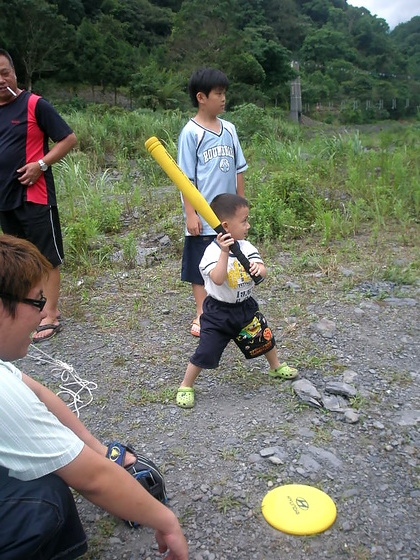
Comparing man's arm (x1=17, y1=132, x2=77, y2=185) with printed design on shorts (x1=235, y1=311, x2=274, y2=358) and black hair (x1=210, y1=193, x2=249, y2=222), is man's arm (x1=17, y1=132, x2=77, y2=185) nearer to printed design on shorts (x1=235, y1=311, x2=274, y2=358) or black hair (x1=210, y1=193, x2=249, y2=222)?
black hair (x1=210, y1=193, x2=249, y2=222)

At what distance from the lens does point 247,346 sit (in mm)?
2531

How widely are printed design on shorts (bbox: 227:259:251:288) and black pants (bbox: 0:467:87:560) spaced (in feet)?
3.98

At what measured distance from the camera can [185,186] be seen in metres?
2.26

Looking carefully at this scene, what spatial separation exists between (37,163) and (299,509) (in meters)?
2.30

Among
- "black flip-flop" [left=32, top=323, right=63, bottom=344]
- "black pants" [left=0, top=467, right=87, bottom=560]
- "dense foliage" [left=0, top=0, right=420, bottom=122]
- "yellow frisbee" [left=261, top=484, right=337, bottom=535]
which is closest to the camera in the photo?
"black pants" [left=0, top=467, right=87, bottom=560]

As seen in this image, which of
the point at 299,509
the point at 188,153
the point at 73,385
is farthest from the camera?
the point at 188,153

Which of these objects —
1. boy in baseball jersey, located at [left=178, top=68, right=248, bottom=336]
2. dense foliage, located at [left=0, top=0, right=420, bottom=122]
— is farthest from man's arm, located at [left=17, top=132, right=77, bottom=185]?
dense foliage, located at [left=0, top=0, right=420, bottom=122]

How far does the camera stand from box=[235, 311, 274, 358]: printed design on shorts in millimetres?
2510

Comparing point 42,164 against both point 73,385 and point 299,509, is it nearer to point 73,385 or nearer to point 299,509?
point 73,385

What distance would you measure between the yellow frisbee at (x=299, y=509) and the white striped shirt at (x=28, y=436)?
842mm

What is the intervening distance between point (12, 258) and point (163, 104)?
63.7 ft

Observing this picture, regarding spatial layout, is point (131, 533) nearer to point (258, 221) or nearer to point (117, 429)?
point (117, 429)

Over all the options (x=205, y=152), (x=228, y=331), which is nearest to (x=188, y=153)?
(x=205, y=152)

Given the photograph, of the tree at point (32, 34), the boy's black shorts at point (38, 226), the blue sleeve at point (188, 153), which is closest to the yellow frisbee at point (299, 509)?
the blue sleeve at point (188, 153)
